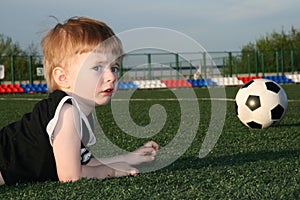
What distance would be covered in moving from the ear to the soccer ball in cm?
337

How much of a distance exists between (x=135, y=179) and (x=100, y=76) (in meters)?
0.55

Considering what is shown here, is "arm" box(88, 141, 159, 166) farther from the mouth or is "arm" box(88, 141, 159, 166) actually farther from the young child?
the mouth

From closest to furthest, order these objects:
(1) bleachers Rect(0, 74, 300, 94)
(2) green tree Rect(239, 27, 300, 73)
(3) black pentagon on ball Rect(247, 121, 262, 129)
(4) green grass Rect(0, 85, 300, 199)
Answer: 1. (4) green grass Rect(0, 85, 300, 199)
2. (3) black pentagon on ball Rect(247, 121, 262, 129)
3. (1) bleachers Rect(0, 74, 300, 94)
4. (2) green tree Rect(239, 27, 300, 73)

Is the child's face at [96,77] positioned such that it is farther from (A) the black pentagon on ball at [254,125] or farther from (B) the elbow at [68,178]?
(A) the black pentagon on ball at [254,125]

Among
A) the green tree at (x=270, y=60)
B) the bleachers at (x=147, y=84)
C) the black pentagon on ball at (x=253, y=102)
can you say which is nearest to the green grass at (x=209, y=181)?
the black pentagon on ball at (x=253, y=102)

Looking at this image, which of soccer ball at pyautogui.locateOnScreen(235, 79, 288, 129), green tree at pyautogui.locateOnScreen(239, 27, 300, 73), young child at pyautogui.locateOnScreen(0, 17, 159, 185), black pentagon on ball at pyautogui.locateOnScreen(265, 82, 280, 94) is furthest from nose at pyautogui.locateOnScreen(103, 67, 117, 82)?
green tree at pyautogui.locateOnScreen(239, 27, 300, 73)

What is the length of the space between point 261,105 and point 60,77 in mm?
3512

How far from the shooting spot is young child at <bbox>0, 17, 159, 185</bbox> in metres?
2.61

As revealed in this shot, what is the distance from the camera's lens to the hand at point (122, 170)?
2.83 meters

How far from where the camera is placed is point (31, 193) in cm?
254

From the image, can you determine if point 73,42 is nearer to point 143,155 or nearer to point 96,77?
point 96,77

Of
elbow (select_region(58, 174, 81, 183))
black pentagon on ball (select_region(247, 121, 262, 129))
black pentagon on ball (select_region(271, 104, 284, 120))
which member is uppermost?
black pentagon on ball (select_region(271, 104, 284, 120))

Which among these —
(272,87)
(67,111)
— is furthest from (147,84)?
(67,111)

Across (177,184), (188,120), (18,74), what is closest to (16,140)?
(177,184)
